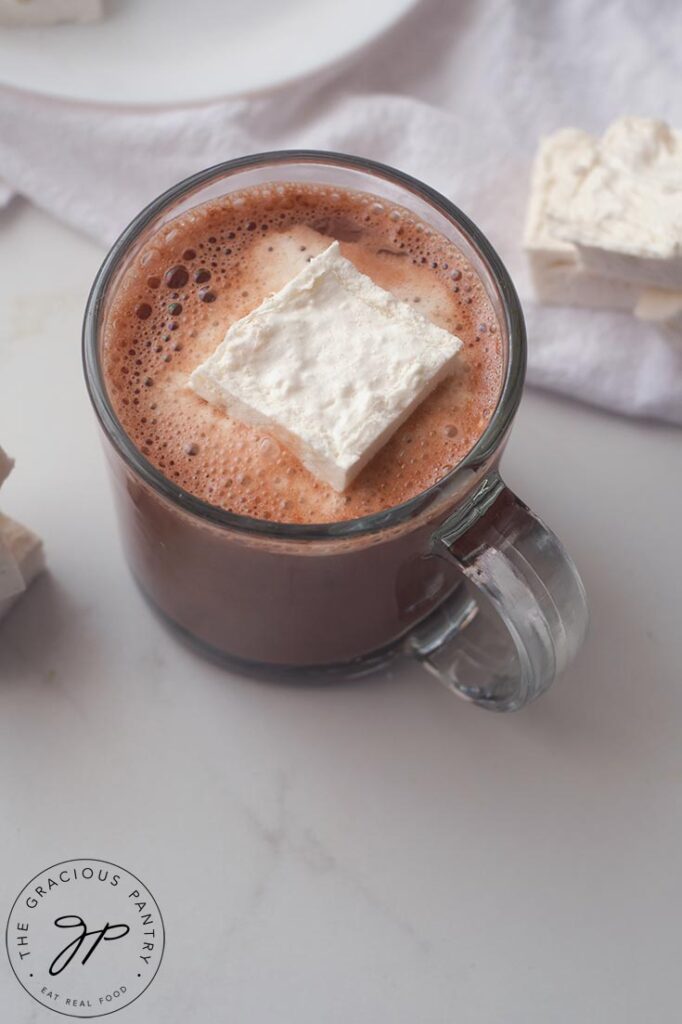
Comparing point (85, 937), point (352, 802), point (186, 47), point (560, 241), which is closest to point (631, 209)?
point (560, 241)

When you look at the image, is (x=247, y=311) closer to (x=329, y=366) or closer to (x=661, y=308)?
(x=329, y=366)

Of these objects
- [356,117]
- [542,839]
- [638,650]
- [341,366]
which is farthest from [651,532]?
[356,117]

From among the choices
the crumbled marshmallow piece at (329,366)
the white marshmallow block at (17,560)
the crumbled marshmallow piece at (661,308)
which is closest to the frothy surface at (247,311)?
the crumbled marshmallow piece at (329,366)

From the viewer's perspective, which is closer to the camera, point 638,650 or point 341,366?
point 341,366

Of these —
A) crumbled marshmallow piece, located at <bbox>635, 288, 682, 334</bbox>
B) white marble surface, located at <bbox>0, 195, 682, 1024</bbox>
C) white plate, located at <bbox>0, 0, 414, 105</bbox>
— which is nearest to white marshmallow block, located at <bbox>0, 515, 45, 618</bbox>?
white marble surface, located at <bbox>0, 195, 682, 1024</bbox>

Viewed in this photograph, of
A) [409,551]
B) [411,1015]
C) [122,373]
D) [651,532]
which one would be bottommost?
[411,1015]

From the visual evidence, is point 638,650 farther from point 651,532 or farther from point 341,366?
point 341,366

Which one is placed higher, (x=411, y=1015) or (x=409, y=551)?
(x=409, y=551)
